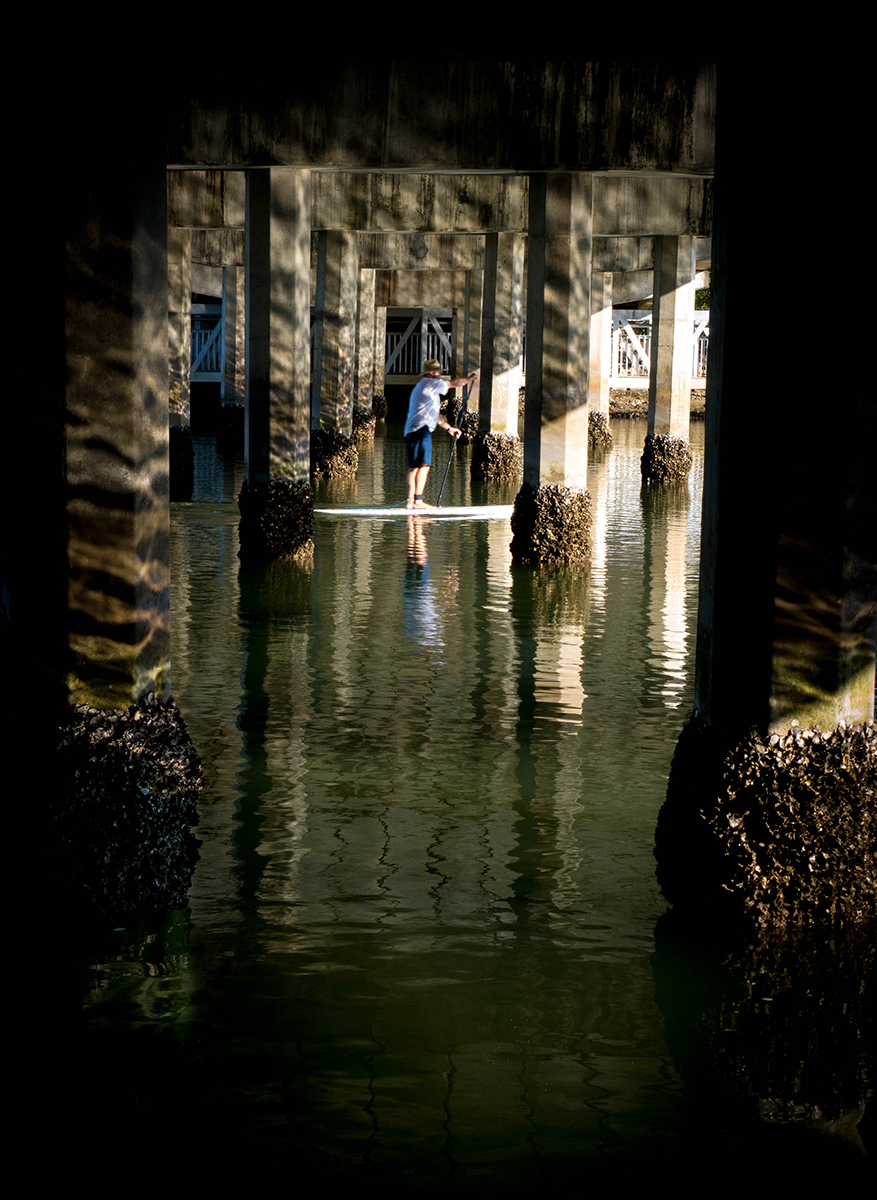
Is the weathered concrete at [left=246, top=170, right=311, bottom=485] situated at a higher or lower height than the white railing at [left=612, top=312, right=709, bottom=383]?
lower

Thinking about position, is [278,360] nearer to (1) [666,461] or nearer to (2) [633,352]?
(1) [666,461]

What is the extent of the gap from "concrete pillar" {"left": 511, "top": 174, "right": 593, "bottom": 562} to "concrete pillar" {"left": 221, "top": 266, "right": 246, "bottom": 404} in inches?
678

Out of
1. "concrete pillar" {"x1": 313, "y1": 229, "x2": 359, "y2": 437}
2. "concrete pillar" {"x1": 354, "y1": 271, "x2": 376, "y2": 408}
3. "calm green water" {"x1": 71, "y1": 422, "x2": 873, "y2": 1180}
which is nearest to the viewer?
"calm green water" {"x1": 71, "y1": 422, "x2": 873, "y2": 1180}

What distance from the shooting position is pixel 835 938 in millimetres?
4836

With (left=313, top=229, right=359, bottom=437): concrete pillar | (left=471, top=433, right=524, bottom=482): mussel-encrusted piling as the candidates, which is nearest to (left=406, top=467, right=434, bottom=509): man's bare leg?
(left=471, top=433, right=524, bottom=482): mussel-encrusted piling

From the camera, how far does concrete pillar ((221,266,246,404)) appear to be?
1178 inches

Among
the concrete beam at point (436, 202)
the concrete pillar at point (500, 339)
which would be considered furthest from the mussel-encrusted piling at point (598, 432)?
the concrete beam at point (436, 202)

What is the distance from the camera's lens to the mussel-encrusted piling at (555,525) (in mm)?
13383

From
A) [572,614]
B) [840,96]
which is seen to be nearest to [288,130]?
[572,614]

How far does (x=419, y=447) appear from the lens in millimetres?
16484

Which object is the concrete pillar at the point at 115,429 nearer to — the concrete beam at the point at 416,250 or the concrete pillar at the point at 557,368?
the concrete pillar at the point at 557,368

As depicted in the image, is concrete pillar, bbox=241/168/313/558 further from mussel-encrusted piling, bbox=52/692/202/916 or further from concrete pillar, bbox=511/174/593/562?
mussel-encrusted piling, bbox=52/692/202/916

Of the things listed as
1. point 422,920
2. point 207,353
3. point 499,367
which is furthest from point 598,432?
point 422,920

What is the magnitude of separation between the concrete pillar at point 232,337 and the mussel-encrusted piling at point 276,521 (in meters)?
17.0
